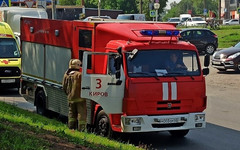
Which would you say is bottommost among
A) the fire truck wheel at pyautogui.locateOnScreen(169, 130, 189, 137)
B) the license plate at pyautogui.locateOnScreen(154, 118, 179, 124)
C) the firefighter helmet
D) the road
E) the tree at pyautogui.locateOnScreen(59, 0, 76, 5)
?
the road

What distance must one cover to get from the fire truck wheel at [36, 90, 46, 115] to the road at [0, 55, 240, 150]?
1.85 meters

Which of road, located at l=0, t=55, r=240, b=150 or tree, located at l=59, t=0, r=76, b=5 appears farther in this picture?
tree, located at l=59, t=0, r=76, b=5

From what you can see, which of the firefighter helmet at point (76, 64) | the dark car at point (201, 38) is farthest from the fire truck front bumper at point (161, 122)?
the dark car at point (201, 38)

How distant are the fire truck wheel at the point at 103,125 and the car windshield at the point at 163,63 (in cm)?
106

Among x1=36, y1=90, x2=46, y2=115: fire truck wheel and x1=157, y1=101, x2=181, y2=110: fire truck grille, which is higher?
x1=157, y1=101, x2=181, y2=110: fire truck grille

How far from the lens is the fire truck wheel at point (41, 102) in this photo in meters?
16.5

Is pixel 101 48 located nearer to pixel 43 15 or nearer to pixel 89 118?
pixel 89 118

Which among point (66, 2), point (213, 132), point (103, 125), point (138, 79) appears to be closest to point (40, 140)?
point (138, 79)

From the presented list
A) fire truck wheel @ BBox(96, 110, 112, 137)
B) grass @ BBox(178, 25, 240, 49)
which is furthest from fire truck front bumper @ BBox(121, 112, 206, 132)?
grass @ BBox(178, 25, 240, 49)

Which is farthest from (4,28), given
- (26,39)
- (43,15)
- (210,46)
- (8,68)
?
(210,46)

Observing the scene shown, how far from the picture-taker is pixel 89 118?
1372 centimetres

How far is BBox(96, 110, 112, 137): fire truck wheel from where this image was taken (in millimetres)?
13062

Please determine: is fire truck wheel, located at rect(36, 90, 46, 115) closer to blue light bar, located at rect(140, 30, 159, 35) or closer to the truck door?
the truck door

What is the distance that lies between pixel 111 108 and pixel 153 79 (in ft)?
3.33
